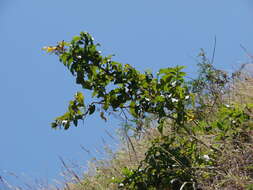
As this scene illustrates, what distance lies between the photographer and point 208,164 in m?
2.82

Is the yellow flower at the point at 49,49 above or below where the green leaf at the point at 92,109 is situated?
above

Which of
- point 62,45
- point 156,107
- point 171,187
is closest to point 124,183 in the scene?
point 171,187

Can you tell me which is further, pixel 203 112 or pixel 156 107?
pixel 203 112

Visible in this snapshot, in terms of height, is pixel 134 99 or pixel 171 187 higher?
pixel 134 99

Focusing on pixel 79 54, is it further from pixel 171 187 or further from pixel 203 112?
pixel 203 112

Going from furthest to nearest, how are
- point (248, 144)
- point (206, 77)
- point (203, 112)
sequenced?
point (206, 77) < point (203, 112) < point (248, 144)

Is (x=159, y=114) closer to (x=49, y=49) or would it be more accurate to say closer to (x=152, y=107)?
(x=152, y=107)

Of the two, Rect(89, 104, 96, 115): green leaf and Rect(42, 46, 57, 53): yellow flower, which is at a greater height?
Rect(42, 46, 57, 53): yellow flower

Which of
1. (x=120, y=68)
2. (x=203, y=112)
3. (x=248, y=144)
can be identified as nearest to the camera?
(x=248, y=144)

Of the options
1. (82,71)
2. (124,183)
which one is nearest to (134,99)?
(82,71)

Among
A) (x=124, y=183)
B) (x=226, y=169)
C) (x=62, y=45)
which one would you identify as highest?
(x=62, y=45)

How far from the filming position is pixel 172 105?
112 inches

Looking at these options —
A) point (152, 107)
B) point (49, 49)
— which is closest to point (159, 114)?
point (152, 107)

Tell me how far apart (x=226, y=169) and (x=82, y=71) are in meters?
1.33
